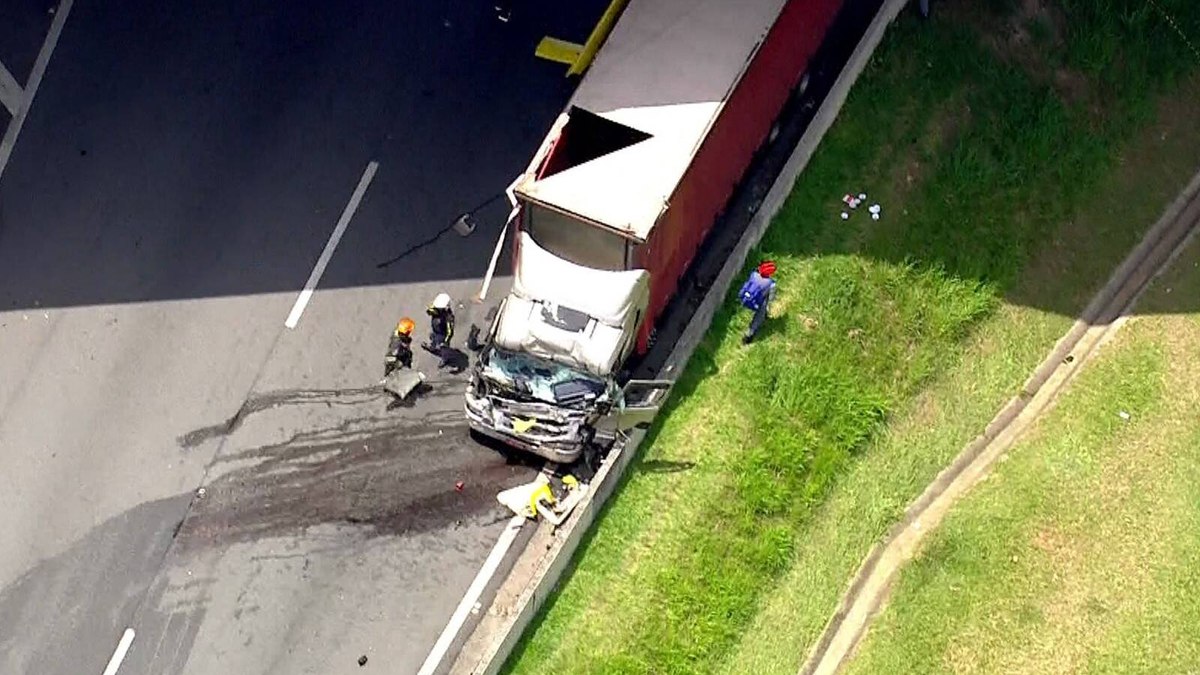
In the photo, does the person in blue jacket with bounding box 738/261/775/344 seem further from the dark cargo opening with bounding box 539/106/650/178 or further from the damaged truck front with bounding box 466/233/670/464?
the dark cargo opening with bounding box 539/106/650/178

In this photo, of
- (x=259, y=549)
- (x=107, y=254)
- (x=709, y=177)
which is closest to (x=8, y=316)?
(x=107, y=254)

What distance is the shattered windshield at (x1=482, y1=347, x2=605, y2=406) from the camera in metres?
16.0

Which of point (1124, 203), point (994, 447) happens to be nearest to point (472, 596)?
point (994, 447)

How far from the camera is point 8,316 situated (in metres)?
17.6

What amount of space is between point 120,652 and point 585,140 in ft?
28.5

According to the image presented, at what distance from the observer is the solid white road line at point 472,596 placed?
52.5ft

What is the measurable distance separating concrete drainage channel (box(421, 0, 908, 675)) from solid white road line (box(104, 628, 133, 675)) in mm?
3757

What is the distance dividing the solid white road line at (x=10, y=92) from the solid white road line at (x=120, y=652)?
26.2ft

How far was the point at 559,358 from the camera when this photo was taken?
1602 centimetres

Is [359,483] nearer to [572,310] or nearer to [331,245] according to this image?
[331,245]

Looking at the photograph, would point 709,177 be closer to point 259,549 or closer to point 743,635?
point 743,635

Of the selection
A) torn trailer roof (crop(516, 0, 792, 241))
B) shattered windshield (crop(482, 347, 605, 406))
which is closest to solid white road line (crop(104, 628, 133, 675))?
shattered windshield (crop(482, 347, 605, 406))

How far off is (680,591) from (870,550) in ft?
8.41

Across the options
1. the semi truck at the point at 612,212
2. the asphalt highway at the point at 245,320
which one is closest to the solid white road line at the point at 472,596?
the asphalt highway at the point at 245,320
